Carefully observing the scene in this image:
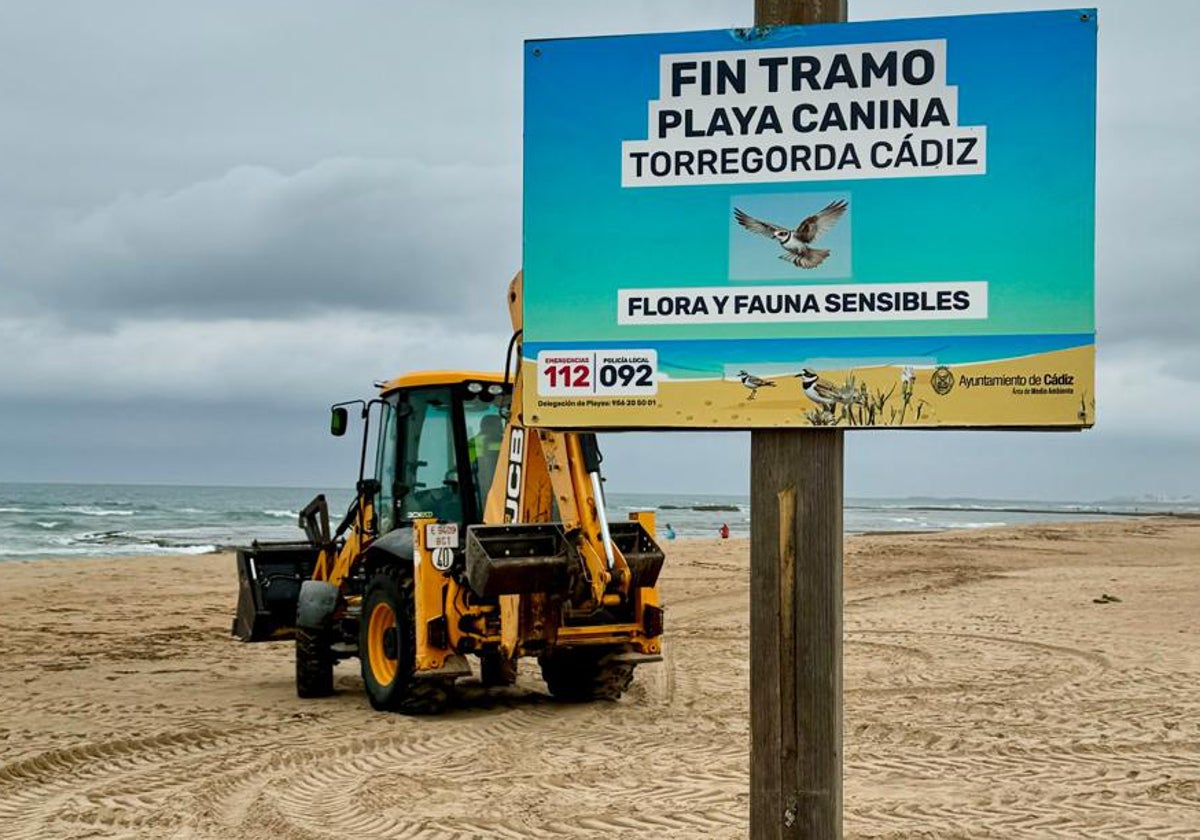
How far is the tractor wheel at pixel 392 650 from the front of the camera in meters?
9.20

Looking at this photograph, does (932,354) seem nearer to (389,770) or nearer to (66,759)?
(389,770)

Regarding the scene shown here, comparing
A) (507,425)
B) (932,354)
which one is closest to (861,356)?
(932,354)

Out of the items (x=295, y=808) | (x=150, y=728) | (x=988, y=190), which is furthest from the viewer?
(x=150, y=728)

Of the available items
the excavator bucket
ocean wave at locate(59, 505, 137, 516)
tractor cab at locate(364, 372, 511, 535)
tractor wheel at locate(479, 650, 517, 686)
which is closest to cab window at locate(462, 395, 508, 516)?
tractor cab at locate(364, 372, 511, 535)

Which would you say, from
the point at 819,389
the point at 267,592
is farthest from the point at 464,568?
the point at 819,389

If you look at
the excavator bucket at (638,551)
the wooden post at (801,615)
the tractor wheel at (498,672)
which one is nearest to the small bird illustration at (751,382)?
the wooden post at (801,615)

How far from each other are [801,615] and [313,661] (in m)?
7.83

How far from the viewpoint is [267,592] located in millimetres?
10891

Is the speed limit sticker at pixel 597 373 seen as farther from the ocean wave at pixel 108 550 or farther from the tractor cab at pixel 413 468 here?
the ocean wave at pixel 108 550

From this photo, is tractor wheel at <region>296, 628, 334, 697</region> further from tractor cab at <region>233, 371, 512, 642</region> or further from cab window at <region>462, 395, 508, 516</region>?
cab window at <region>462, 395, 508, 516</region>

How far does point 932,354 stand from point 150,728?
7.43 meters

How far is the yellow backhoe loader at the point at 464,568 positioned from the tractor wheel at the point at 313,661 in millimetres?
11

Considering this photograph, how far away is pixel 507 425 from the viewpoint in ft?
30.4

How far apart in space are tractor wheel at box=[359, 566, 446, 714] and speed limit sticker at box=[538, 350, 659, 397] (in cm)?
618
